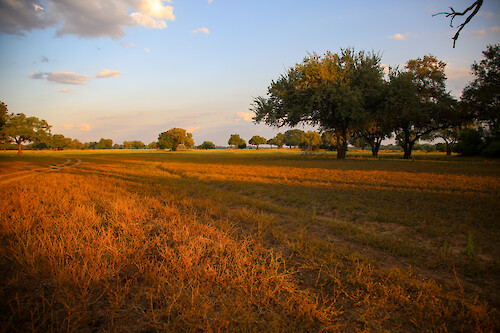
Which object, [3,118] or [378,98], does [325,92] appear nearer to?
[378,98]

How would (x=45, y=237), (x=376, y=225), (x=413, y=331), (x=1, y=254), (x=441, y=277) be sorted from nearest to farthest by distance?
(x=413, y=331) → (x=441, y=277) → (x=1, y=254) → (x=45, y=237) → (x=376, y=225)

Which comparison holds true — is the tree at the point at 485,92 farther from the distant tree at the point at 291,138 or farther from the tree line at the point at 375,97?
the distant tree at the point at 291,138

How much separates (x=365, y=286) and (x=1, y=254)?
24.4 feet

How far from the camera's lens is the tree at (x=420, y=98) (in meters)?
36.2

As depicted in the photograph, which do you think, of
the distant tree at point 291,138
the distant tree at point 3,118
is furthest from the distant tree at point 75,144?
the distant tree at point 291,138

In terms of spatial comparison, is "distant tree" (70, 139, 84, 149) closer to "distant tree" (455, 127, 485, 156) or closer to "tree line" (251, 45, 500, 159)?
"tree line" (251, 45, 500, 159)

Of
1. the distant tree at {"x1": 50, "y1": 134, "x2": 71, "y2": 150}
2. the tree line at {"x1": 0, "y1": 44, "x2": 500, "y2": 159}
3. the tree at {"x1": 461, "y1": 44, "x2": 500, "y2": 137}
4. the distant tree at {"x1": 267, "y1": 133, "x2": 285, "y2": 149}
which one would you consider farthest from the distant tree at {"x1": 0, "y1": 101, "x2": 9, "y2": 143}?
the distant tree at {"x1": 267, "y1": 133, "x2": 285, "y2": 149}

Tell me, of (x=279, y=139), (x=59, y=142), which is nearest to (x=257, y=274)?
(x=279, y=139)

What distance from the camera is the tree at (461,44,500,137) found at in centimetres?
3338

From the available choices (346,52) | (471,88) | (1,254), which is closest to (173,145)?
(346,52)

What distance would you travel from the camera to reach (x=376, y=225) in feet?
24.0

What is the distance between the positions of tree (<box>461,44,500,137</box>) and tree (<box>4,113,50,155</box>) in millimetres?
112380

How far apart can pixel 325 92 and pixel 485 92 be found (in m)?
23.8

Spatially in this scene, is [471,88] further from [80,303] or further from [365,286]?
[80,303]
